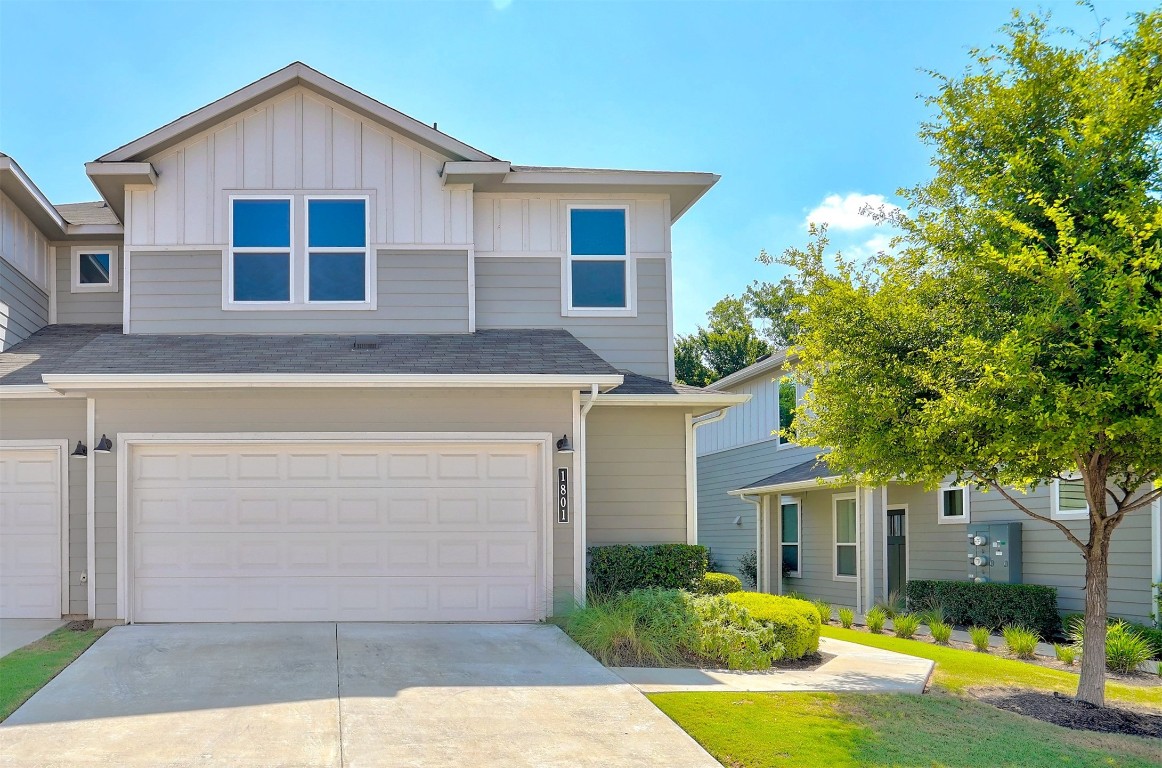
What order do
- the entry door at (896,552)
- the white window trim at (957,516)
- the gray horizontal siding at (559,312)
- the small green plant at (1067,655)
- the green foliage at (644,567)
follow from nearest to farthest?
the small green plant at (1067,655)
the green foliage at (644,567)
the gray horizontal siding at (559,312)
the white window trim at (957,516)
the entry door at (896,552)

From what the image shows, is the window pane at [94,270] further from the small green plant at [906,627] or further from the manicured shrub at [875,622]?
the small green plant at [906,627]

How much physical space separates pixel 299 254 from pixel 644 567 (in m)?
6.23

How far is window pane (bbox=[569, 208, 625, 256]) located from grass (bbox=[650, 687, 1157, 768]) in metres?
7.53

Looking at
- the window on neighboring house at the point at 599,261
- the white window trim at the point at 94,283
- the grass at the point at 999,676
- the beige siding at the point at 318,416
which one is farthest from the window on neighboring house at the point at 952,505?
the white window trim at the point at 94,283

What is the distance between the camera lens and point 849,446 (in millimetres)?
9258

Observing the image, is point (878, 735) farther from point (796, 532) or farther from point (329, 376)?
point (796, 532)

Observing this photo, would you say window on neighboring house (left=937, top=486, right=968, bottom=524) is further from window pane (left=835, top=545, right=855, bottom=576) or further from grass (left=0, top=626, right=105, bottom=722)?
grass (left=0, top=626, right=105, bottom=722)

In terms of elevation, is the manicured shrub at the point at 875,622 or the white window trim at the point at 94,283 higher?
the white window trim at the point at 94,283

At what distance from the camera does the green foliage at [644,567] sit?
12.5 metres

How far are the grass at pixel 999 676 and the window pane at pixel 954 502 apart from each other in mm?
4638

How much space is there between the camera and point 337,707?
760cm

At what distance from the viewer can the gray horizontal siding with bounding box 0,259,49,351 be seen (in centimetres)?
1350

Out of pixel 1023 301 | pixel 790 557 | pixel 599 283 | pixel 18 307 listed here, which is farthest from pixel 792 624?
pixel 790 557

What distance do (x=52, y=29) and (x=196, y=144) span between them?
227 centimetres
